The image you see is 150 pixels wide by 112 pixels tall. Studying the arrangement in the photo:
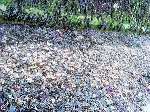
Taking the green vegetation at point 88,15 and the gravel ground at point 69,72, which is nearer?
the gravel ground at point 69,72

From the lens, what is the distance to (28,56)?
10.2 meters

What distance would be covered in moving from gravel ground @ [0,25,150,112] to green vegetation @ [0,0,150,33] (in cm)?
70

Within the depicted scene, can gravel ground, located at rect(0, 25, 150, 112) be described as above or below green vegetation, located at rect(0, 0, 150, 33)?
below

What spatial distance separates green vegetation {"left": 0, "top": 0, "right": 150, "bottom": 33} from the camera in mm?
13055

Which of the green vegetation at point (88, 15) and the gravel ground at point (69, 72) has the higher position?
the green vegetation at point (88, 15)

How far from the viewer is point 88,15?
47.4 feet

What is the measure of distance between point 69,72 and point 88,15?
4.99m

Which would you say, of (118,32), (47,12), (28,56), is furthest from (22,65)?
(118,32)

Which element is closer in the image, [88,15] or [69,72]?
[69,72]

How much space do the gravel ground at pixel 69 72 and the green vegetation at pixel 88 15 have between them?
2.31 ft

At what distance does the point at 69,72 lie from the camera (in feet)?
33.1

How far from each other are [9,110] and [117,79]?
420cm

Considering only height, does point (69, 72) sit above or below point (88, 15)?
below

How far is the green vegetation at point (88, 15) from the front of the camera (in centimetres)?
1305
